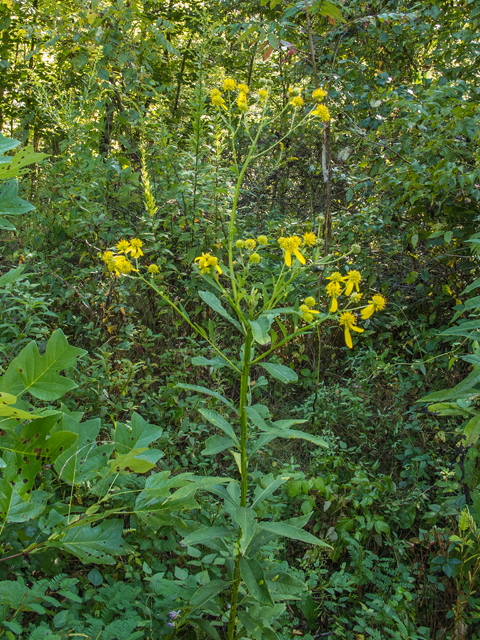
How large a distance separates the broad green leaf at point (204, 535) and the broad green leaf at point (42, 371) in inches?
18.4

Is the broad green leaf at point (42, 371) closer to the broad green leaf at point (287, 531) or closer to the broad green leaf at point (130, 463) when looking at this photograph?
the broad green leaf at point (130, 463)

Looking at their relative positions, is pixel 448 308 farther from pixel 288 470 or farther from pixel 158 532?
pixel 158 532

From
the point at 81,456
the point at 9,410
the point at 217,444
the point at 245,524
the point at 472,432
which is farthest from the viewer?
the point at 472,432

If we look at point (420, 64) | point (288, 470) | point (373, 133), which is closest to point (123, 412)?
point (288, 470)

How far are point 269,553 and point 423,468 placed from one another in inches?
37.4

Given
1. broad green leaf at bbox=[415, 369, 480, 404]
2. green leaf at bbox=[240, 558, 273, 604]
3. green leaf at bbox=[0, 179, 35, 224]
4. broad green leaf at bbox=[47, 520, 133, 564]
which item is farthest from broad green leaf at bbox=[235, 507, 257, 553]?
green leaf at bbox=[0, 179, 35, 224]

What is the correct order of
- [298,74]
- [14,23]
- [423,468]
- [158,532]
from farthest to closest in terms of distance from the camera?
[14,23]
[298,74]
[423,468]
[158,532]

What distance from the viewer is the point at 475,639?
135cm

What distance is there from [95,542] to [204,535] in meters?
0.27

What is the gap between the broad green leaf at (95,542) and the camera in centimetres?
101

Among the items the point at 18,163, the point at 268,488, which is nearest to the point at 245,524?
the point at 268,488

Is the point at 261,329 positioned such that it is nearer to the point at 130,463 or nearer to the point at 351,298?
the point at 351,298

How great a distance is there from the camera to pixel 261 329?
3.34ft

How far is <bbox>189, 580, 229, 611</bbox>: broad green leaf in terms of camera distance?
1029mm
